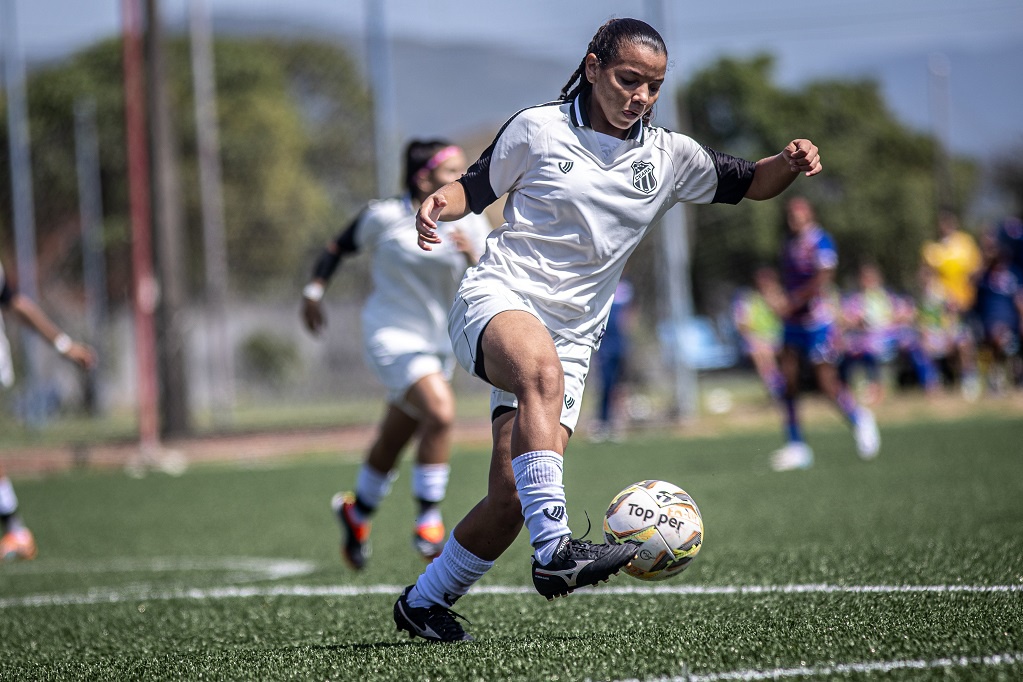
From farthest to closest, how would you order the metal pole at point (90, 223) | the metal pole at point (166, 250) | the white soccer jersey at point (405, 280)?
the metal pole at point (90, 223) < the metal pole at point (166, 250) < the white soccer jersey at point (405, 280)

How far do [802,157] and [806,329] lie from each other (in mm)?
7084

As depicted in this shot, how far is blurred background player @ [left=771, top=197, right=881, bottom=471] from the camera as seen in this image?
10500 mm

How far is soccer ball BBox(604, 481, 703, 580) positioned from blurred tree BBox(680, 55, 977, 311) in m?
40.8

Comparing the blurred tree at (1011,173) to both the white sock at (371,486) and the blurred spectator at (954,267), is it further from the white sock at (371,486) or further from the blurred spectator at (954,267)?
the white sock at (371,486)

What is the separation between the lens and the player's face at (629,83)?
12.1ft

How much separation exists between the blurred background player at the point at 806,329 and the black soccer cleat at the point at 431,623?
22.8 feet

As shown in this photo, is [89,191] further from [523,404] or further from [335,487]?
[523,404]

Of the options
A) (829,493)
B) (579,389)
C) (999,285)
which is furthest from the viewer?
(999,285)

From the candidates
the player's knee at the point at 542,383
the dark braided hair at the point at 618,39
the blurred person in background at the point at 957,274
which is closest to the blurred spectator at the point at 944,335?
the blurred person in background at the point at 957,274

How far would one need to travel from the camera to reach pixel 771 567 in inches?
200

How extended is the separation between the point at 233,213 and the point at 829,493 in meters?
11.5

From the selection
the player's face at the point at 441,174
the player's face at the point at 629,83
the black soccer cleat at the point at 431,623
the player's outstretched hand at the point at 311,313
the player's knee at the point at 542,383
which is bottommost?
the black soccer cleat at the point at 431,623

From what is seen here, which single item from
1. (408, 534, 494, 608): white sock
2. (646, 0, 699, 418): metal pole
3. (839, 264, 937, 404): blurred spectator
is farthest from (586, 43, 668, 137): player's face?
(839, 264, 937, 404): blurred spectator

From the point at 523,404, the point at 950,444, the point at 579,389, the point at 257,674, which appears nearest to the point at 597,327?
the point at 579,389
